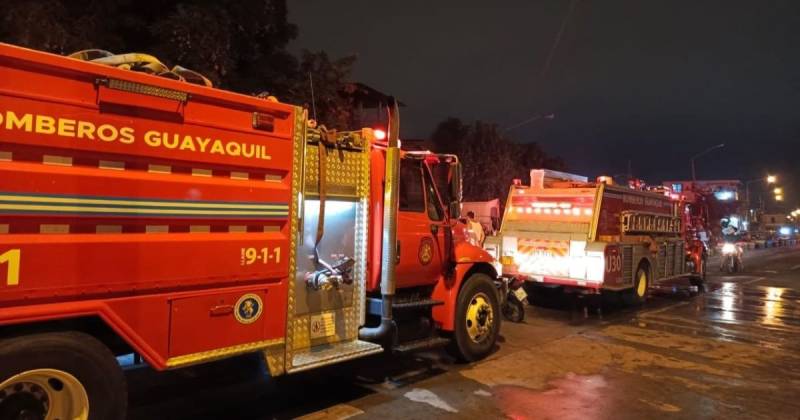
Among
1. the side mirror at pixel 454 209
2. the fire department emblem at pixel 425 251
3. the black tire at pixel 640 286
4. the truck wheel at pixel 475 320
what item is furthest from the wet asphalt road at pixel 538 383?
the black tire at pixel 640 286

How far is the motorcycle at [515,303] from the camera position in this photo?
376 inches

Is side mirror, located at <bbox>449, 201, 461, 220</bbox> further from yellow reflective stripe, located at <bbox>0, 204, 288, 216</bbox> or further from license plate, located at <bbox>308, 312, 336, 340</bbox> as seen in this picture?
yellow reflective stripe, located at <bbox>0, 204, 288, 216</bbox>

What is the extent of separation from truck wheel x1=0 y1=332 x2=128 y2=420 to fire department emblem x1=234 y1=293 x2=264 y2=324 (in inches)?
36.2

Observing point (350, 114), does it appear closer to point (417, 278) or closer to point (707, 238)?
point (417, 278)

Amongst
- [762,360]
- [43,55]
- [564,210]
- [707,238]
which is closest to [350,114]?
[564,210]

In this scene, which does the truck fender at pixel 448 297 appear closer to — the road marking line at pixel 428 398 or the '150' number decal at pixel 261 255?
the road marking line at pixel 428 398

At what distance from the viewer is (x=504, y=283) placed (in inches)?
319

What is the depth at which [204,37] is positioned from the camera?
10.3 m

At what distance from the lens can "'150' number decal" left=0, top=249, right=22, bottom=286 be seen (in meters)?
3.34

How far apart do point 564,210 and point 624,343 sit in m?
3.83

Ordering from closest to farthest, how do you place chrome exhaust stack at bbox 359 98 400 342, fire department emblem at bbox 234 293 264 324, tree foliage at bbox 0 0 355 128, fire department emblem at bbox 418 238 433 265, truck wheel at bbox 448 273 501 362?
fire department emblem at bbox 234 293 264 324
chrome exhaust stack at bbox 359 98 400 342
fire department emblem at bbox 418 238 433 265
truck wheel at bbox 448 273 501 362
tree foliage at bbox 0 0 355 128

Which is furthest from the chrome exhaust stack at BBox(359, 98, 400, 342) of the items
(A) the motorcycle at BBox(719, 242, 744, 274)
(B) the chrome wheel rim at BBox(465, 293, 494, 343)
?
(A) the motorcycle at BBox(719, 242, 744, 274)

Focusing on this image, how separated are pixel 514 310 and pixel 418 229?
13.8 feet

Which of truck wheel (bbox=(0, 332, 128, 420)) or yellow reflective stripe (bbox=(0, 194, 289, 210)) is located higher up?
yellow reflective stripe (bbox=(0, 194, 289, 210))
